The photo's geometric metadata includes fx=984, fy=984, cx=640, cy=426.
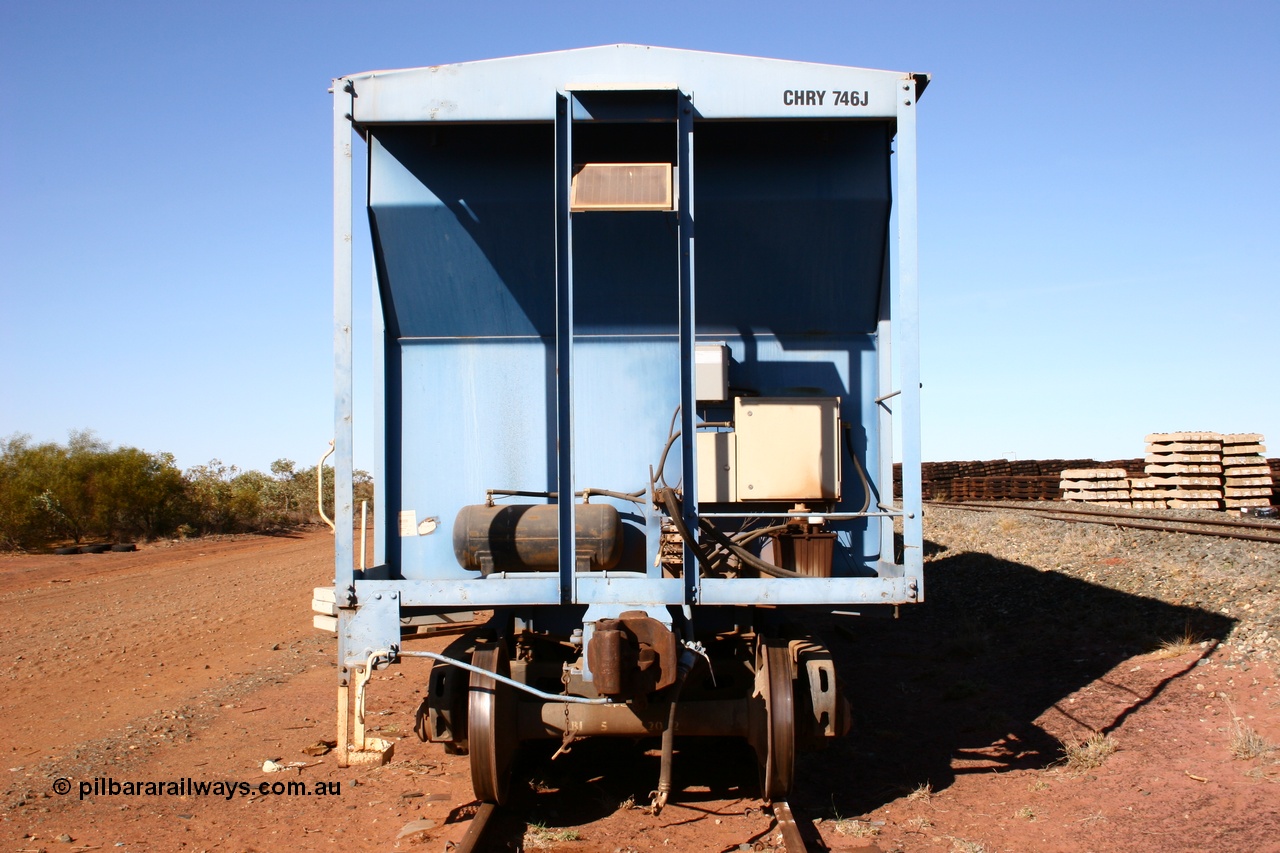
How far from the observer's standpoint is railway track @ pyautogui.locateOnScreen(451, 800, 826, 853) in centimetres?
477

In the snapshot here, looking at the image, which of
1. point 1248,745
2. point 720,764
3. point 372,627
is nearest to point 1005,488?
point 1248,745

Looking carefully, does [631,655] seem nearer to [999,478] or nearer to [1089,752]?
[1089,752]

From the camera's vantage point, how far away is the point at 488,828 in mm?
5277

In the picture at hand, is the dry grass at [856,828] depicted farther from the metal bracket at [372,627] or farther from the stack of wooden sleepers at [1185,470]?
the stack of wooden sleepers at [1185,470]

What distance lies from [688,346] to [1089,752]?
4.00 meters

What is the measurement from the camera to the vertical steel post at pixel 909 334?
5.00 meters

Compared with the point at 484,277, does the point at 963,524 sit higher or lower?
lower

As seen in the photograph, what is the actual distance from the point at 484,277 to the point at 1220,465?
80.7ft

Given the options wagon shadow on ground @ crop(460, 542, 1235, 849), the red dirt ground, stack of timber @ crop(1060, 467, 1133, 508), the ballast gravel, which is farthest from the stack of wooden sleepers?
the red dirt ground

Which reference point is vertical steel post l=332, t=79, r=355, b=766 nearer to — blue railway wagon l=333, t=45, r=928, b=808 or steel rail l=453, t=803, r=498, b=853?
blue railway wagon l=333, t=45, r=928, b=808

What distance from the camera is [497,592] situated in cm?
506

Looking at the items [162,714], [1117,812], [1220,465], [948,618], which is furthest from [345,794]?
[1220,465]

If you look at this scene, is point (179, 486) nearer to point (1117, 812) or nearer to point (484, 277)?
point (484, 277)

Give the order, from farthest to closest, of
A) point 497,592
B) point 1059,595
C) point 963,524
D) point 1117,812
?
point 963,524, point 1059,595, point 1117,812, point 497,592
